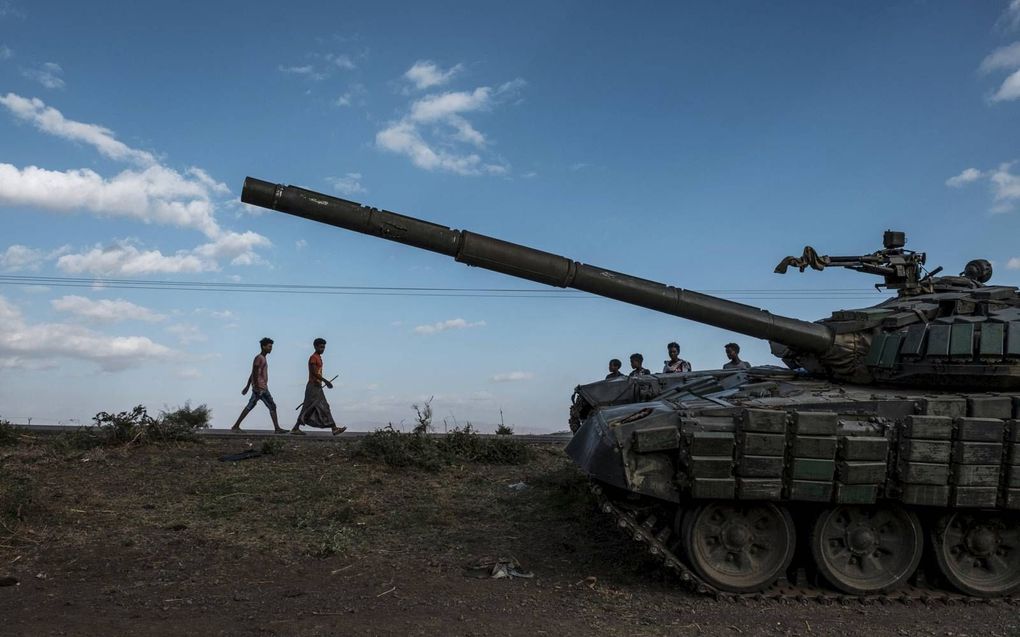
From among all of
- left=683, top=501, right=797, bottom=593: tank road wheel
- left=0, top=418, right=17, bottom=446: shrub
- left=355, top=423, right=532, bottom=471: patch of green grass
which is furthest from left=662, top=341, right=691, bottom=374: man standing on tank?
left=0, top=418, right=17, bottom=446: shrub

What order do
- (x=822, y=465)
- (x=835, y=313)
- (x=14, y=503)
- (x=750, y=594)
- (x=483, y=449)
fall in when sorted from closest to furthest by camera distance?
(x=822, y=465)
(x=750, y=594)
(x=14, y=503)
(x=835, y=313)
(x=483, y=449)

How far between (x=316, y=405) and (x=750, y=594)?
28.0 feet

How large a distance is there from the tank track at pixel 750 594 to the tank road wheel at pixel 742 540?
0.47 feet

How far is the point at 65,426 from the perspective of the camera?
15.0 m

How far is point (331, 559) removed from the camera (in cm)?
782

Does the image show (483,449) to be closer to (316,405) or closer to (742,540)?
(316,405)

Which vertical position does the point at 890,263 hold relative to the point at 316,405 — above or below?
above

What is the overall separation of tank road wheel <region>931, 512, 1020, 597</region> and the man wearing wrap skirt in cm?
924

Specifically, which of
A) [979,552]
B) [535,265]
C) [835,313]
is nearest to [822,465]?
[979,552]

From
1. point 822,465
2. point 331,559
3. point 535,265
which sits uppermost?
point 535,265

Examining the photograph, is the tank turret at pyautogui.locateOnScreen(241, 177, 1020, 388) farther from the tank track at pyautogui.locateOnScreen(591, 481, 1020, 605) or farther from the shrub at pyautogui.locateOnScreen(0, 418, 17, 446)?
the shrub at pyautogui.locateOnScreen(0, 418, 17, 446)

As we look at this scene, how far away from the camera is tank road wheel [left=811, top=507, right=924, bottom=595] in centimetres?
738

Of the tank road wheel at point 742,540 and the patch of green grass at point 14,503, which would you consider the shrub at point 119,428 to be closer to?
the patch of green grass at point 14,503

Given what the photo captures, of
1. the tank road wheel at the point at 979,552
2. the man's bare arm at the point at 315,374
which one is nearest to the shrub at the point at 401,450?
the man's bare arm at the point at 315,374
